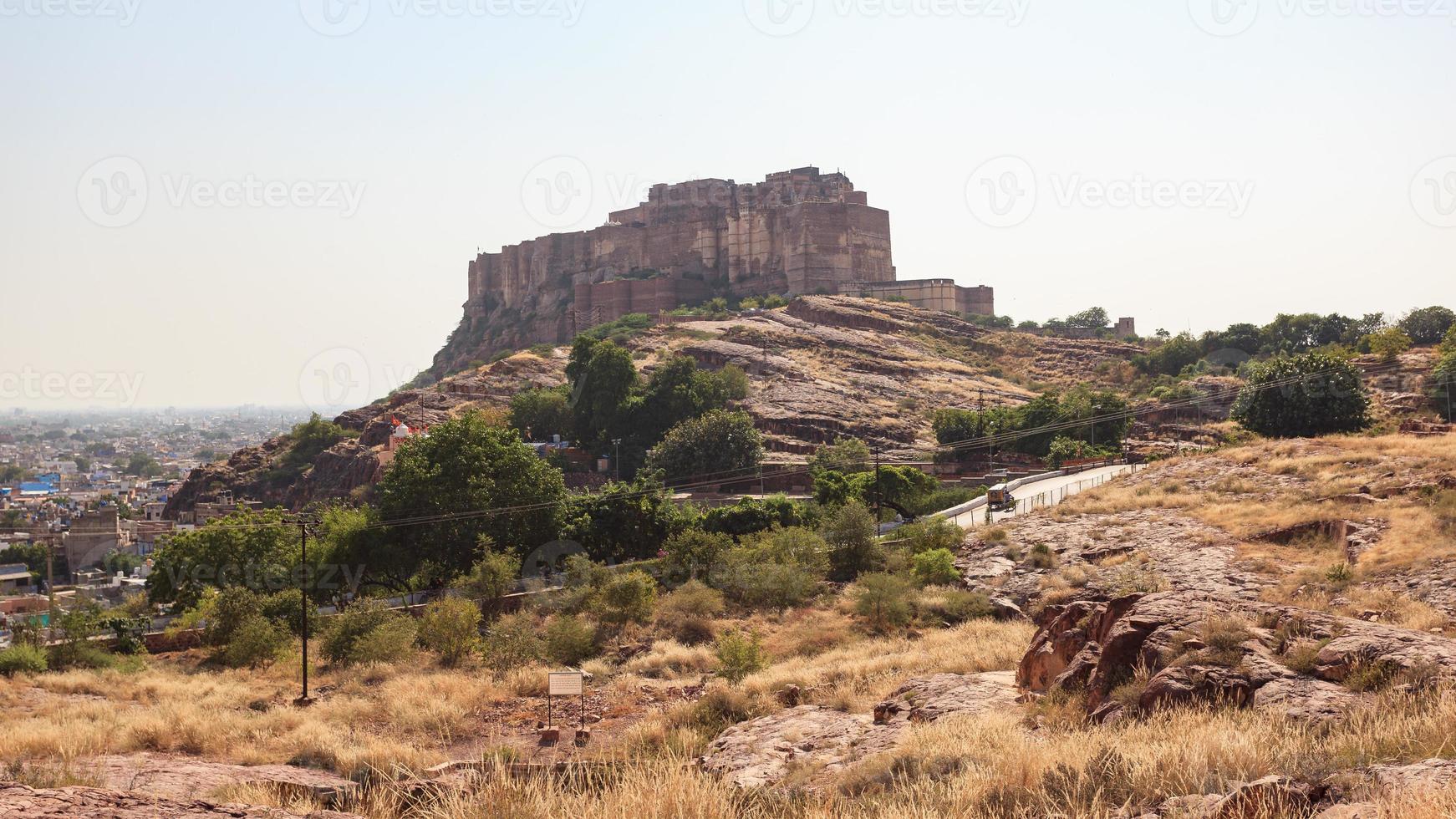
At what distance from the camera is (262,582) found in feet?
85.1

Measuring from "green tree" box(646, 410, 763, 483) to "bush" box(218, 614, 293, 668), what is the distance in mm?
20990

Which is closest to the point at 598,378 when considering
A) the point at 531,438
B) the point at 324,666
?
the point at 531,438

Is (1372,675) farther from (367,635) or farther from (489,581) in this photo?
(489,581)

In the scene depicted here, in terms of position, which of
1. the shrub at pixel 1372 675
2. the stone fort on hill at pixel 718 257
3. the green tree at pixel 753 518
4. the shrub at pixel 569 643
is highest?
the stone fort on hill at pixel 718 257

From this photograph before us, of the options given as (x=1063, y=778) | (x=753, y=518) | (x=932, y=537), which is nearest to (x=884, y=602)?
(x=932, y=537)

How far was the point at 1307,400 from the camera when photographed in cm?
3506

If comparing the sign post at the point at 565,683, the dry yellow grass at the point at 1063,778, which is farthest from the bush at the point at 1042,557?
the dry yellow grass at the point at 1063,778

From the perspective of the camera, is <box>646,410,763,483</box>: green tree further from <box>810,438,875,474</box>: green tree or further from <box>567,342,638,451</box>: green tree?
<box>567,342,638,451</box>: green tree

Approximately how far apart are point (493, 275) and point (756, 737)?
303 ft

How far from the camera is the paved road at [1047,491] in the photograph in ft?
100

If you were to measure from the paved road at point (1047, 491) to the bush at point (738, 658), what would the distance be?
40.6 ft

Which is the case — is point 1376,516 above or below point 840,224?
below

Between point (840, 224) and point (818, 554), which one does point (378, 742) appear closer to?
point (818, 554)

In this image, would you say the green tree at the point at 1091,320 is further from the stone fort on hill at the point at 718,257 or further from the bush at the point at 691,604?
the bush at the point at 691,604
